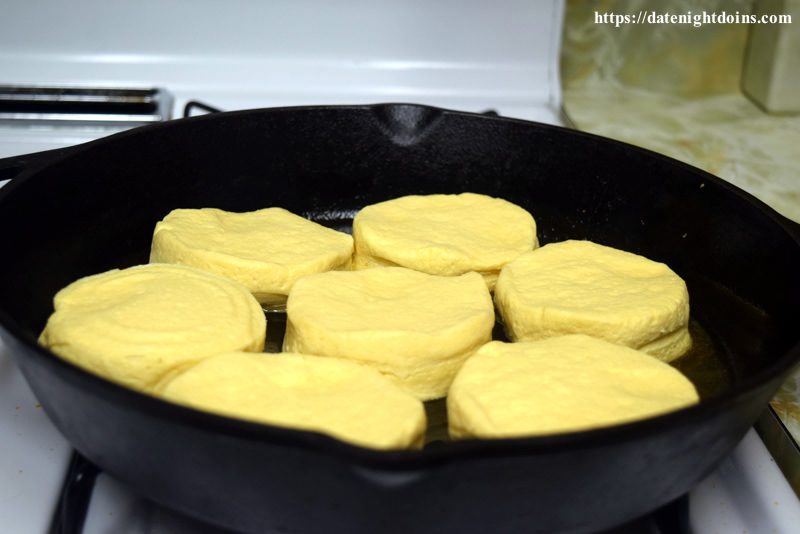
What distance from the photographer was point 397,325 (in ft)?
3.34

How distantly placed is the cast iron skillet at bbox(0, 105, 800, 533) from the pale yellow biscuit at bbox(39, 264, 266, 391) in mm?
89

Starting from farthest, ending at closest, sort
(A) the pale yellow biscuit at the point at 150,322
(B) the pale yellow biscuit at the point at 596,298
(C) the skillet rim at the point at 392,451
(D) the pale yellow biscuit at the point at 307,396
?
(B) the pale yellow biscuit at the point at 596,298 < (A) the pale yellow biscuit at the point at 150,322 < (D) the pale yellow biscuit at the point at 307,396 < (C) the skillet rim at the point at 392,451

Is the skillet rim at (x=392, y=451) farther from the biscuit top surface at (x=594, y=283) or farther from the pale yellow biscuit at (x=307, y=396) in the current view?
the biscuit top surface at (x=594, y=283)

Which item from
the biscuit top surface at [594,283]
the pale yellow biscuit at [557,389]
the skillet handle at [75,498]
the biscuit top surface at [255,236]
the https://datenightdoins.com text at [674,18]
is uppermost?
the https://datenightdoins.com text at [674,18]

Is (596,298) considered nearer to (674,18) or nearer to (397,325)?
(397,325)

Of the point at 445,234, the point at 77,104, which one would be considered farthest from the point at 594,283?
the point at 77,104

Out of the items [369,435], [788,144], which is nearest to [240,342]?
[369,435]

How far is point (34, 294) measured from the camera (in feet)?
3.66

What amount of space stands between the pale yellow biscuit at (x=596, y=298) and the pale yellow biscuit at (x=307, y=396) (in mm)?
276

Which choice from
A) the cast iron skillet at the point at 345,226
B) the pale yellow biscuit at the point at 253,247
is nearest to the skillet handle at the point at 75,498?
the cast iron skillet at the point at 345,226

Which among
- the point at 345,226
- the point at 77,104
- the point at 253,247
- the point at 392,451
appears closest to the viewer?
the point at 392,451

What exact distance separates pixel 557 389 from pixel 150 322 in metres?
0.47

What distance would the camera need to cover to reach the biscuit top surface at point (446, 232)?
4.05 feet

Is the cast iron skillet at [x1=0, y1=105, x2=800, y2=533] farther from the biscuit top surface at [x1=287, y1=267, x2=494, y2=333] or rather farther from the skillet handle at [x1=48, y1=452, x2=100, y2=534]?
the biscuit top surface at [x1=287, y1=267, x2=494, y2=333]
